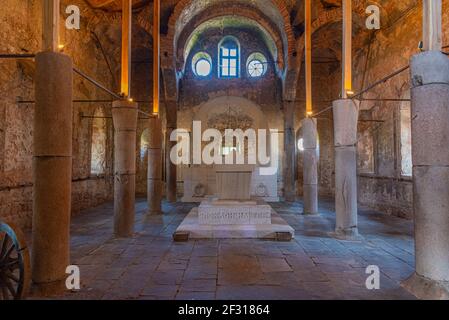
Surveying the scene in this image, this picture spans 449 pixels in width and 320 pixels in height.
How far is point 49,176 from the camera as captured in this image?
433 cm

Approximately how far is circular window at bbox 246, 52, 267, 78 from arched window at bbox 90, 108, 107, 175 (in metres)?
8.61

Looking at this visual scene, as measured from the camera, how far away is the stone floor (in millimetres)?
4406

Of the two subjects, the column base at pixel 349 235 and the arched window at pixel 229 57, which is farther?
the arched window at pixel 229 57

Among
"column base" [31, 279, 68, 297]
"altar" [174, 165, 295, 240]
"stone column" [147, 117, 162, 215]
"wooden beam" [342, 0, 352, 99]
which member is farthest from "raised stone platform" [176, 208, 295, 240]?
"stone column" [147, 117, 162, 215]

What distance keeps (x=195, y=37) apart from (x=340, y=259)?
15074 mm

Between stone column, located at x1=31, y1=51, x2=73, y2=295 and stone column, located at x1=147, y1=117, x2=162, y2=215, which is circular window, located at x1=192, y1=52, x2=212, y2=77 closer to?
stone column, located at x1=147, y1=117, x2=162, y2=215

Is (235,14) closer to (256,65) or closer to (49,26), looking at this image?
(256,65)

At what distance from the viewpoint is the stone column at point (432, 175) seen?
13.5 ft

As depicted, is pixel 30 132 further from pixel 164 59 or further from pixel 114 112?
pixel 164 59

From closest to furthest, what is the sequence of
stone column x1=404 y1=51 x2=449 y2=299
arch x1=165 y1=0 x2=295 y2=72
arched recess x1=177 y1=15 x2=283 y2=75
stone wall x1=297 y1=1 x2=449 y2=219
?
stone column x1=404 y1=51 x2=449 y2=299 → stone wall x1=297 y1=1 x2=449 y2=219 → arch x1=165 y1=0 x2=295 y2=72 → arched recess x1=177 y1=15 x2=283 y2=75

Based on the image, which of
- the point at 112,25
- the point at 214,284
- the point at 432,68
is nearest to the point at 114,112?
the point at 214,284

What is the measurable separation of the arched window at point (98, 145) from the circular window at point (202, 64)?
20.3 feet

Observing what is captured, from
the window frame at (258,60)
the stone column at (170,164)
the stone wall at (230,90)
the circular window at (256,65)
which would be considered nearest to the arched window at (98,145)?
the stone column at (170,164)

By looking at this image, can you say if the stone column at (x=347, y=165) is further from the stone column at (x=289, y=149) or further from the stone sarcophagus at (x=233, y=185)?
the stone column at (x=289, y=149)
